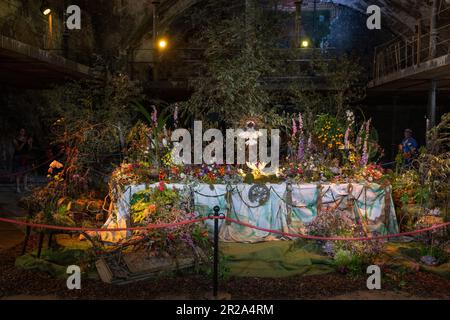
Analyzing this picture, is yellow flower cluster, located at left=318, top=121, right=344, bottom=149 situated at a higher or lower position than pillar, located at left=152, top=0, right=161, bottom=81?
lower

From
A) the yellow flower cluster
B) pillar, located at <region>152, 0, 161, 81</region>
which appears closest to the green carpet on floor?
the yellow flower cluster

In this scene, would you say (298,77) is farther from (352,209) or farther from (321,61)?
(352,209)

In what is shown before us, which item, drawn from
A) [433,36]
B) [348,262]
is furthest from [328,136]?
[433,36]

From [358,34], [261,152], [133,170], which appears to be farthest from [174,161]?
[358,34]

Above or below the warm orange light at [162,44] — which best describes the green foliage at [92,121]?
below

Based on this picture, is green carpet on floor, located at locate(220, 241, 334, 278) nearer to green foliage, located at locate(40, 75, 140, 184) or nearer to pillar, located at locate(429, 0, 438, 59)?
green foliage, located at locate(40, 75, 140, 184)

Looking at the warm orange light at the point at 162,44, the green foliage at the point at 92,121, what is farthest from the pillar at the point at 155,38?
the green foliage at the point at 92,121

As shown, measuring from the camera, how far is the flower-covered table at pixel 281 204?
6.46 metres

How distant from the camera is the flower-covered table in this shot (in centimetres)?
646

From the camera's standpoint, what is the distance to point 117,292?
4.52m

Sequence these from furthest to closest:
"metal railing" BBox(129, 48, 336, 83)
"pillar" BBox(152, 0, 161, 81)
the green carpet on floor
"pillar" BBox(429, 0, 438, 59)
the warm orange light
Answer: the warm orange light → "pillar" BBox(152, 0, 161, 81) → "metal railing" BBox(129, 48, 336, 83) → "pillar" BBox(429, 0, 438, 59) → the green carpet on floor

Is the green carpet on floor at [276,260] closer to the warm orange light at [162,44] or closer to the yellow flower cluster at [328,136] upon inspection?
the yellow flower cluster at [328,136]

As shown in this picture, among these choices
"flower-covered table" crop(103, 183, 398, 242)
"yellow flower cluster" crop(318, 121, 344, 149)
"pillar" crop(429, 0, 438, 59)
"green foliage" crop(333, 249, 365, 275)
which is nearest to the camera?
"green foliage" crop(333, 249, 365, 275)

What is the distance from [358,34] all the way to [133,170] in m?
13.7
